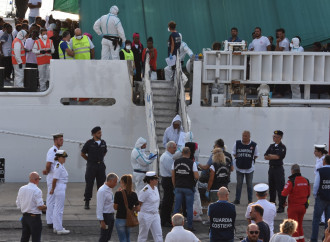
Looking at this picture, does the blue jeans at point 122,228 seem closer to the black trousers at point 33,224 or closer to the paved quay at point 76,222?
the black trousers at point 33,224

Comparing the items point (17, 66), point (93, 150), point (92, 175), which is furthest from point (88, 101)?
point (92, 175)

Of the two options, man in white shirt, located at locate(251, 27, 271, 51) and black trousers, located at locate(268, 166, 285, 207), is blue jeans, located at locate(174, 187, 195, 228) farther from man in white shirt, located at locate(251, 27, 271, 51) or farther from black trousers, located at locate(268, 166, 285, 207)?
man in white shirt, located at locate(251, 27, 271, 51)

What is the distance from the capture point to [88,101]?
2095 centimetres

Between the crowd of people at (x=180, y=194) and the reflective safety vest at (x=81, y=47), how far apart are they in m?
3.41

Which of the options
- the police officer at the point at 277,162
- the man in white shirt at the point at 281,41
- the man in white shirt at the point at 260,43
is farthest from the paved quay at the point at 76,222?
the man in white shirt at the point at 281,41

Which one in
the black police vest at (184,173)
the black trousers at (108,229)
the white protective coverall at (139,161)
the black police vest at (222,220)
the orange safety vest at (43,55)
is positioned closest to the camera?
the black police vest at (222,220)

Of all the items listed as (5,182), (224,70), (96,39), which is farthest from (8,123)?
(224,70)

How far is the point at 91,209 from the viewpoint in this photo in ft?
57.9

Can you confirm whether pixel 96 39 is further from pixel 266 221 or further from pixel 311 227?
pixel 266 221

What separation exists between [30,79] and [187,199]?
5850mm

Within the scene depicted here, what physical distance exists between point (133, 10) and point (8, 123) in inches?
184

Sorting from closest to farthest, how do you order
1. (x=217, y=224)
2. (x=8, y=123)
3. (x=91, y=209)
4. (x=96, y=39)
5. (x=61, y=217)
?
(x=217, y=224) → (x=61, y=217) → (x=91, y=209) → (x=8, y=123) → (x=96, y=39)

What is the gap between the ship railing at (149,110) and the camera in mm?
18641

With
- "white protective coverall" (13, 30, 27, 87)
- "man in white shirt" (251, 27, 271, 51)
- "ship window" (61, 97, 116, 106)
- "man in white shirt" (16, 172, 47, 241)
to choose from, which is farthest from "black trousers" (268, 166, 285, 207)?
"white protective coverall" (13, 30, 27, 87)
